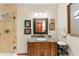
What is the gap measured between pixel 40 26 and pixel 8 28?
95 centimetres

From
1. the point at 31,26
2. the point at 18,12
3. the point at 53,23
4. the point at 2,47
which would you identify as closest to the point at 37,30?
the point at 31,26

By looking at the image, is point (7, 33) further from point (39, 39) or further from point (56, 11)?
point (56, 11)

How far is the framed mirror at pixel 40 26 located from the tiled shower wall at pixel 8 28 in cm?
62

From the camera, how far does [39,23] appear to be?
4.35 meters

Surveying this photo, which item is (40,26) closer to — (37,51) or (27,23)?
(27,23)

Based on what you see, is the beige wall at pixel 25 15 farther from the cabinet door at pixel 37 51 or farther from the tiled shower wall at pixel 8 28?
the cabinet door at pixel 37 51

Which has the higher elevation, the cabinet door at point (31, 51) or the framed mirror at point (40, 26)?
the framed mirror at point (40, 26)

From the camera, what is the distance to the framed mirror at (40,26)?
4.24 metres

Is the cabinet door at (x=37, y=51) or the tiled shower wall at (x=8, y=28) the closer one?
the cabinet door at (x=37, y=51)

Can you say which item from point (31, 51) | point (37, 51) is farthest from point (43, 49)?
point (31, 51)

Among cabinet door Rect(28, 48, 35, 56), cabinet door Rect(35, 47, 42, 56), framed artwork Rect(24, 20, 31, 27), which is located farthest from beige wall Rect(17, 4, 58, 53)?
cabinet door Rect(35, 47, 42, 56)

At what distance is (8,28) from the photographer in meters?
4.32

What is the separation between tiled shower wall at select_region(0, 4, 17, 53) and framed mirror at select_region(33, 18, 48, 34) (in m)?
0.62

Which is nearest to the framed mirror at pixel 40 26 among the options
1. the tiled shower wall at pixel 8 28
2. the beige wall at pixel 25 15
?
the beige wall at pixel 25 15
